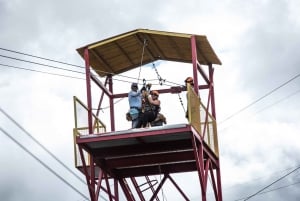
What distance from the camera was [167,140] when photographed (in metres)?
47.5

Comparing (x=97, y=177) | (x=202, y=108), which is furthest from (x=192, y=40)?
(x=97, y=177)

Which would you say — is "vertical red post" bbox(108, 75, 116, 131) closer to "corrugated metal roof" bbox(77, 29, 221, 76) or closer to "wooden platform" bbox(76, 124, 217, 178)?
"corrugated metal roof" bbox(77, 29, 221, 76)

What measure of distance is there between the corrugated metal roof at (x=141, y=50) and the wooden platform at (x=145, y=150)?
11.4 feet

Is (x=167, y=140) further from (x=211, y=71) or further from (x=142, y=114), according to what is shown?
(x=211, y=71)

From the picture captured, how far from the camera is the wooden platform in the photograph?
46.9m

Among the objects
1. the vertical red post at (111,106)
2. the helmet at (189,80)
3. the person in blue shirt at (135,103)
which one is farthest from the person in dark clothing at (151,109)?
the vertical red post at (111,106)

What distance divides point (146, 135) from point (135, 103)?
5.60 feet

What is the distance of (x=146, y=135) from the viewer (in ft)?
154

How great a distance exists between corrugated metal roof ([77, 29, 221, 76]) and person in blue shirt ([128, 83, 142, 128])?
2473mm

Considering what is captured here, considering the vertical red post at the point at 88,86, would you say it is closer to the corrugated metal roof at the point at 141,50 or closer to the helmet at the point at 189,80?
the corrugated metal roof at the point at 141,50

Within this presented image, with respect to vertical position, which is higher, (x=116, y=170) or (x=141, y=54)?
(x=141, y=54)

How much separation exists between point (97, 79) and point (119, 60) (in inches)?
56.3

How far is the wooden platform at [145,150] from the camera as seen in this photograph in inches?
1847

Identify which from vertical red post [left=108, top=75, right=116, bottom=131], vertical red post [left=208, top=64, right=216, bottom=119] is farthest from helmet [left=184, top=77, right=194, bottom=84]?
vertical red post [left=108, top=75, right=116, bottom=131]
